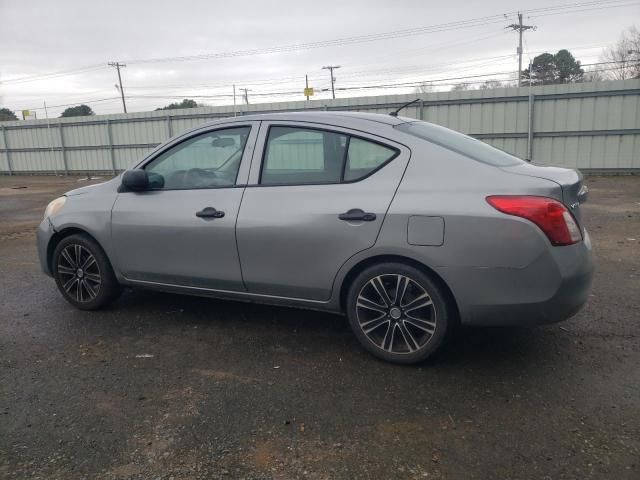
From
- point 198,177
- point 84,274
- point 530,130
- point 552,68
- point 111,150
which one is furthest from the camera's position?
point 552,68

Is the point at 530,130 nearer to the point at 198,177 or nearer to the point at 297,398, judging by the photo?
the point at 198,177

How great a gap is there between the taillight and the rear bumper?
8 cm

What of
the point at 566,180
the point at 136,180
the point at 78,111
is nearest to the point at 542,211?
the point at 566,180

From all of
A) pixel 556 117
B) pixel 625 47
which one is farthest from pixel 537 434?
pixel 625 47

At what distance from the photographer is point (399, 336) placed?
11.1 ft

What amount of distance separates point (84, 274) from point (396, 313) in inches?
107

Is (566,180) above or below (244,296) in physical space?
above

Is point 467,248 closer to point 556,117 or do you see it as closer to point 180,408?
point 180,408

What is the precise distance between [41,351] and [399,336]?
2.52m

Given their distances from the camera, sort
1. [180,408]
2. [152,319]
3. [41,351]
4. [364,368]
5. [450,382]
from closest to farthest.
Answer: [180,408]
[450,382]
[364,368]
[41,351]
[152,319]

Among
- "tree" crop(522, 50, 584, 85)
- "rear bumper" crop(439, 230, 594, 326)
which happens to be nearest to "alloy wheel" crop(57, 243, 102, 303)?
"rear bumper" crop(439, 230, 594, 326)

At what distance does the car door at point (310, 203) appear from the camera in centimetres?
336

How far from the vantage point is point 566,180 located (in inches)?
126

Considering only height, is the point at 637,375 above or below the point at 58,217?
below
